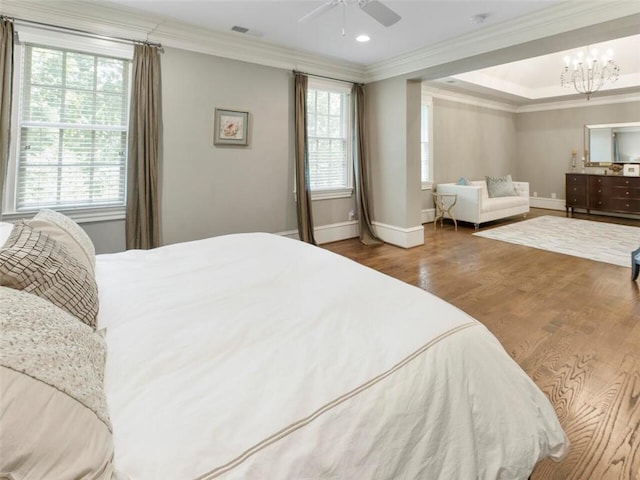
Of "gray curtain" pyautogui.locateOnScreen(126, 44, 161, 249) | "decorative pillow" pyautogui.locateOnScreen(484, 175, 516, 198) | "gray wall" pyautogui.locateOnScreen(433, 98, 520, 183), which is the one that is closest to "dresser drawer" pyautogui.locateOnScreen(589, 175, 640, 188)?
"decorative pillow" pyautogui.locateOnScreen(484, 175, 516, 198)

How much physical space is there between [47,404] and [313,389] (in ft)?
1.76

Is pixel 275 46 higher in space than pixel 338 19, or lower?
higher

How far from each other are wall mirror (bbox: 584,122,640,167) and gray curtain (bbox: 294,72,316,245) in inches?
274

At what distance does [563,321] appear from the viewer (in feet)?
9.27

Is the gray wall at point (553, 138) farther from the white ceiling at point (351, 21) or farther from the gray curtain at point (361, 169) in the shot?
the gray curtain at point (361, 169)

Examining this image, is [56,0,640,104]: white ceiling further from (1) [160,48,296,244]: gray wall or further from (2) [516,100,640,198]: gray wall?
(2) [516,100,640,198]: gray wall

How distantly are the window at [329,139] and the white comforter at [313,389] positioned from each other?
13.1 feet

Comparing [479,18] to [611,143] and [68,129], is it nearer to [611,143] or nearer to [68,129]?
[68,129]

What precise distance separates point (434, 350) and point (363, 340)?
0.21m

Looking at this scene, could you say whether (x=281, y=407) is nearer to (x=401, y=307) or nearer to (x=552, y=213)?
(x=401, y=307)

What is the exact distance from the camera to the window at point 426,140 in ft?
22.0

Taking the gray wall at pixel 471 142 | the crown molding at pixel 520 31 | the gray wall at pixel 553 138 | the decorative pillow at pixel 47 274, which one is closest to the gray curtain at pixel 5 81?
the decorative pillow at pixel 47 274

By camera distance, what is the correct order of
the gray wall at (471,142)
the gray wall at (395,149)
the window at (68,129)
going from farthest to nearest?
the gray wall at (471,142) → the gray wall at (395,149) → the window at (68,129)

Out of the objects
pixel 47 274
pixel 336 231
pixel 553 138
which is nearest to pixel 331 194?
pixel 336 231
